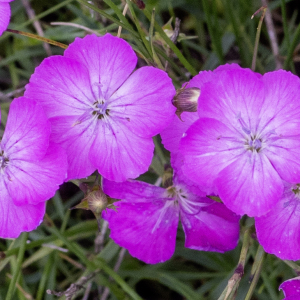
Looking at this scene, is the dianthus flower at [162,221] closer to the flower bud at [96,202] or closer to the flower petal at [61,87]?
the flower bud at [96,202]

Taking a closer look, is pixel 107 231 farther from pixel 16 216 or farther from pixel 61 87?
pixel 61 87

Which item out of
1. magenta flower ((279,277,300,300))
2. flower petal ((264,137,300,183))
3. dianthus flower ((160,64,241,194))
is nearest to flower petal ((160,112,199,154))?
dianthus flower ((160,64,241,194))

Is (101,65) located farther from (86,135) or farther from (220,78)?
(220,78)

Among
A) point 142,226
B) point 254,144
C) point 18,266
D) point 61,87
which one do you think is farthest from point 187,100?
point 18,266

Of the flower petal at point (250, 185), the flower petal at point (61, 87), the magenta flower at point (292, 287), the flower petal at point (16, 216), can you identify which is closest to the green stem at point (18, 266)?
A: the flower petal at point (16, 216)

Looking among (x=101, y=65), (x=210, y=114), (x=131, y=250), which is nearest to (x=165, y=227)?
(x=131, y=250)

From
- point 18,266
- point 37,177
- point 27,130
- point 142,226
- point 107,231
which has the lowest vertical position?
point 107,231
